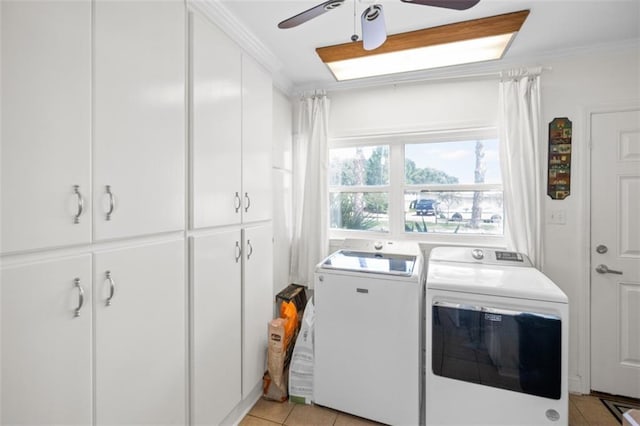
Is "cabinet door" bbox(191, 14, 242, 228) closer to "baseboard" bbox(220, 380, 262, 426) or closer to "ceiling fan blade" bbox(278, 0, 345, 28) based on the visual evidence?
"ceiling fan blade" bbox(278, 0, 345, 28)

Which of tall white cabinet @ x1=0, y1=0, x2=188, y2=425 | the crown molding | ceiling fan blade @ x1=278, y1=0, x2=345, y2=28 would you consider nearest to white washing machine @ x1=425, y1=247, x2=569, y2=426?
tall white cabinet @ x1=0, y1=0, x2=188, y2=425

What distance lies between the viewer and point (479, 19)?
1.79 metres

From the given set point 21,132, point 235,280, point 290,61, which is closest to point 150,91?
point 21,132

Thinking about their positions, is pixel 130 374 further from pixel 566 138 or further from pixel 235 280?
pixel 566 138

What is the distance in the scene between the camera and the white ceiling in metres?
1.68

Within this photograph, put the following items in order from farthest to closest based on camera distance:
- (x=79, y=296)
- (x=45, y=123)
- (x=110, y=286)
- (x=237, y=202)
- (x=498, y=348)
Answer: (x=237, y=202)
(x=498, y=348)
(x=110, y=286)
(x=79, y=296)
(x=45, y=123)

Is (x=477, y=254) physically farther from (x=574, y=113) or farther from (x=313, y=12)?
(x=313, y=12)

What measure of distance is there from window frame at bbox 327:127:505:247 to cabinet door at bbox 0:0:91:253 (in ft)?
6.65

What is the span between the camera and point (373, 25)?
129cm

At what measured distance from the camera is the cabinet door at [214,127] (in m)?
1.48

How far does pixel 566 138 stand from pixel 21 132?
3098mm

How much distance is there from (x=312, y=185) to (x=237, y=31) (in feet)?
4.50

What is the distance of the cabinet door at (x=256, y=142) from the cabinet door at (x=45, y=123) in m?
0.95

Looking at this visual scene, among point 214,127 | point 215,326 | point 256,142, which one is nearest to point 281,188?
point 256,142
